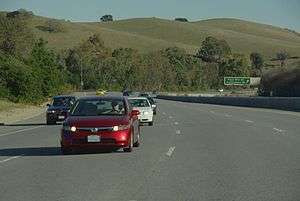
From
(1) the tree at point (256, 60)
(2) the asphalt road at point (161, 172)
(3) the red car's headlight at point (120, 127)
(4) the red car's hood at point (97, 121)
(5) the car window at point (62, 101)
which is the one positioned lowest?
(1) the tree at point (256, 60)

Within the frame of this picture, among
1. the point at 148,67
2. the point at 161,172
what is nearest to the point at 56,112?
the point at 161,172

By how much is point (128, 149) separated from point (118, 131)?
809mm

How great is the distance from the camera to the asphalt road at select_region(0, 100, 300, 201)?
11898mm

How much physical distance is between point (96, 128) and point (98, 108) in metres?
1.50

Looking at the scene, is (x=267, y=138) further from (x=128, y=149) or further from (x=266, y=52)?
(x=266, y=52)

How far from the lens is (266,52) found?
19700cm

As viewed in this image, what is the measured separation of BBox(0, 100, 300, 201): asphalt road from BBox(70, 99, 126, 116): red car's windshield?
1.10m

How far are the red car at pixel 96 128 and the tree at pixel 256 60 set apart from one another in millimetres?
163424

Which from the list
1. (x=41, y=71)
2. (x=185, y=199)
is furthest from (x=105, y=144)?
(x=41, y=71)

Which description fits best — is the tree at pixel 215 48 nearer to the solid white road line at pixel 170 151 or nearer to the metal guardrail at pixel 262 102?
the metal guardrail at pixel 262 102

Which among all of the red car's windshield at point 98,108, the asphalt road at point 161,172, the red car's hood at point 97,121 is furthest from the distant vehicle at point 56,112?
the red car's hood at point 97,121

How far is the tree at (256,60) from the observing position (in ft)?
600

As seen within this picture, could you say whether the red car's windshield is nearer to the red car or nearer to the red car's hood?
the red car

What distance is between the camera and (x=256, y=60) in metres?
190
